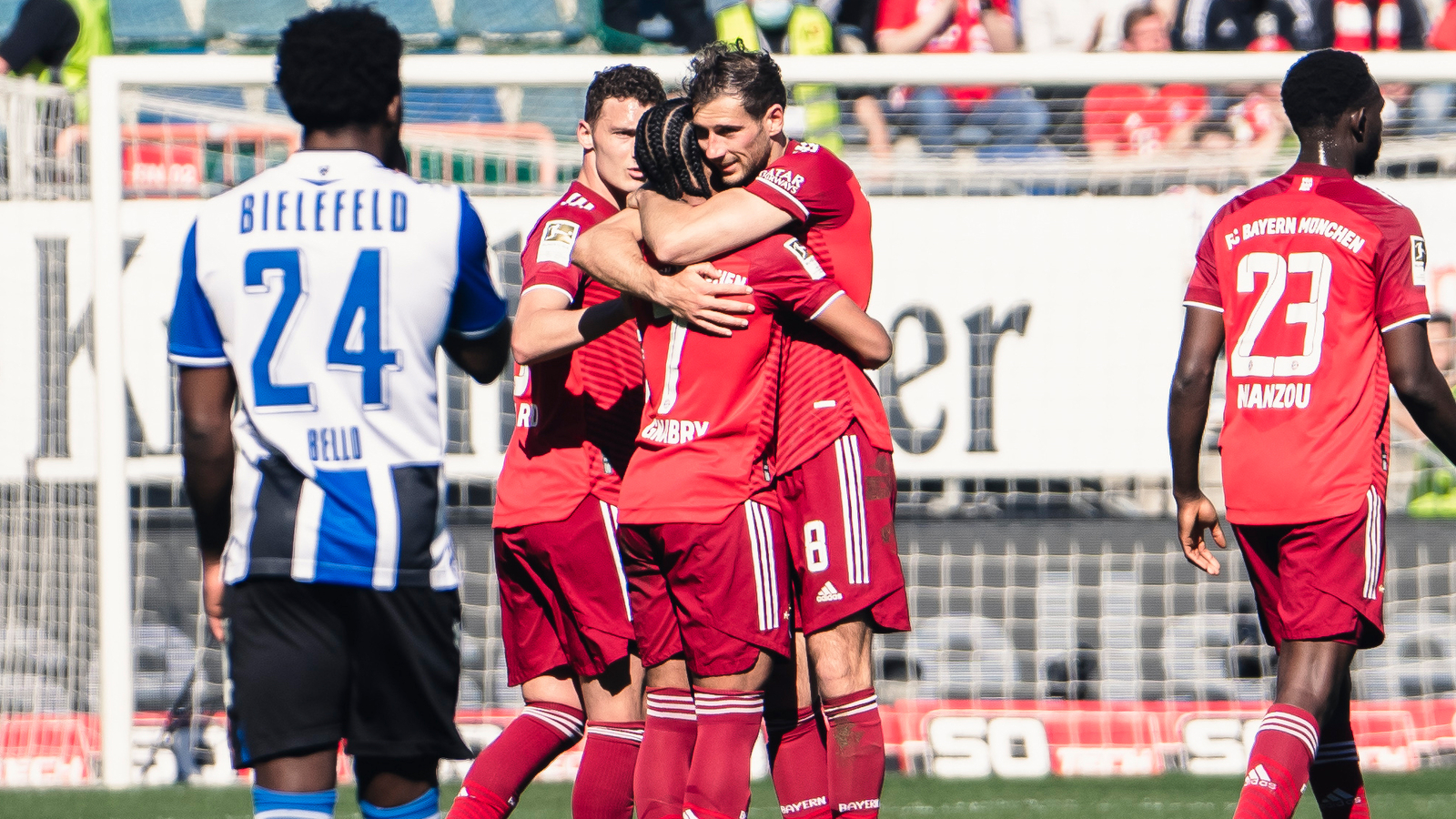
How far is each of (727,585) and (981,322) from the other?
133 inches

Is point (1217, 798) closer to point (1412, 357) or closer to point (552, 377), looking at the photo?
point (1412, 357)

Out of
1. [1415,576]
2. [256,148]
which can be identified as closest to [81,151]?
[256,148]

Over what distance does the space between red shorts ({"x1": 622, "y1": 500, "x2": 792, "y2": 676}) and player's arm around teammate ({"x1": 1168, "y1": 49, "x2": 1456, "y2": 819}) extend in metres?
1.23

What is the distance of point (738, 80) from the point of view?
3.61 m

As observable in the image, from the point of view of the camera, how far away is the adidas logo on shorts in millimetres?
3800

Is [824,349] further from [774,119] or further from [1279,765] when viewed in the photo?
[1279,765]

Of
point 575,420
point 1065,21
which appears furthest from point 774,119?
point 1065,21

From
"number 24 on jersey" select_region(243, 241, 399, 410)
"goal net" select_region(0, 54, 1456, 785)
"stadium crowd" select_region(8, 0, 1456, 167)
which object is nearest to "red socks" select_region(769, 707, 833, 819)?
"number 24 on jersey" select_region(243, 241, 399, 410)

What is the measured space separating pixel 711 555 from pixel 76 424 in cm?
412

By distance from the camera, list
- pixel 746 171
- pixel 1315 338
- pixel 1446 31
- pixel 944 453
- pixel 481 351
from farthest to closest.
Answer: pixel 1446 31 < pixel 944 453 < pixel 1315 338 < pixel 746 171 < pixel 481 351

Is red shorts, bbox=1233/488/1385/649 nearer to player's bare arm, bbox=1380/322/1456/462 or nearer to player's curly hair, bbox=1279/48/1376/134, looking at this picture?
player's bare arm, bbox=1380/322/1456/462

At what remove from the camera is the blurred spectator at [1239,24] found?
10156 mm

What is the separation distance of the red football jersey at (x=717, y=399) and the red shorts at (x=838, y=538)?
15 centimetres

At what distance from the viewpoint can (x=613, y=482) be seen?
4.19m
